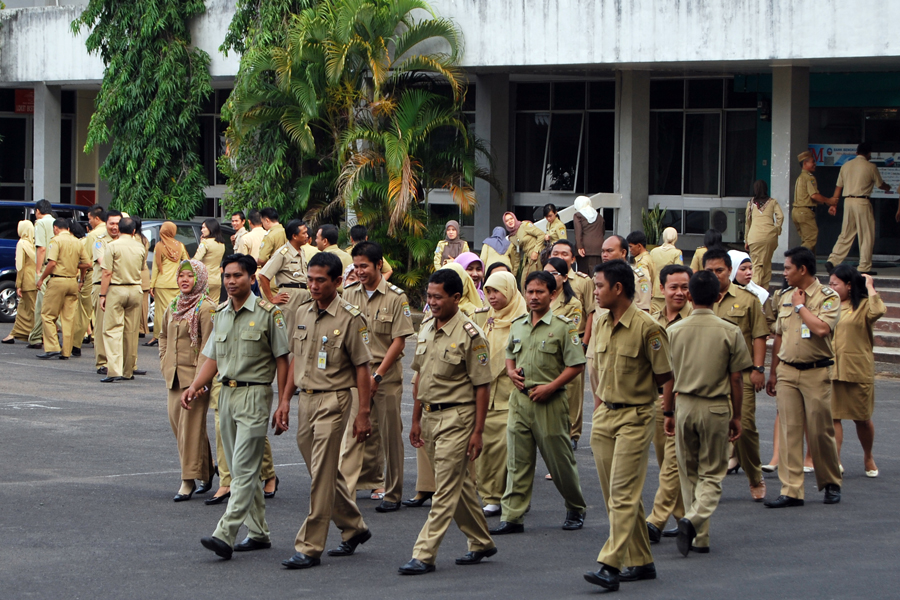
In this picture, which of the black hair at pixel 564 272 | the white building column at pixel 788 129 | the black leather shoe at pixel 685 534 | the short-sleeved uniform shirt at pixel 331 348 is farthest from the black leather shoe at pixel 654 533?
the white building column at pixel 788 129

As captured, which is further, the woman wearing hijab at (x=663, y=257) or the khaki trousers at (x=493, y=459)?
the woman wearing hijab at (x=663, y=257)

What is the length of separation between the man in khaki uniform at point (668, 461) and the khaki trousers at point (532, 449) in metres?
0.54

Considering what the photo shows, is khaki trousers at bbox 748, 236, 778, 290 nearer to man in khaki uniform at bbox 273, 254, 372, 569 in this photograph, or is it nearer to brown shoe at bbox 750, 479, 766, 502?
brown shoe at bbox 750, 479, 766, 502

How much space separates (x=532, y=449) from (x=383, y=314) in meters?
1.61

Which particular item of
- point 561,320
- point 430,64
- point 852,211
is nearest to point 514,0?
point 430,64

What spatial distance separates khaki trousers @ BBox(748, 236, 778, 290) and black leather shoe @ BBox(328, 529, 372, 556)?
12.3 m

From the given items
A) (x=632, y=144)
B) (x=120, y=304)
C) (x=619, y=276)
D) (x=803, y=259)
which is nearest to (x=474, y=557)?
(x=619, y=276)

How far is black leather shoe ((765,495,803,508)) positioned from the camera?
334 inches

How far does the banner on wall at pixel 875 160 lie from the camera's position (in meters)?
21.9

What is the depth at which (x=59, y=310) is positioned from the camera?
16.1 metres

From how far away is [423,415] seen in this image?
7102 mm

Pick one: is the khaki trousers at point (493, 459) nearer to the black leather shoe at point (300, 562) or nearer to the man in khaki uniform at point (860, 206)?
the black leather shoe at point (300, 562)

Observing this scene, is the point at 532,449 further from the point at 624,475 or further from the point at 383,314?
the point at 383,314

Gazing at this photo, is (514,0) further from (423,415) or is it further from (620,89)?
(423,415)
